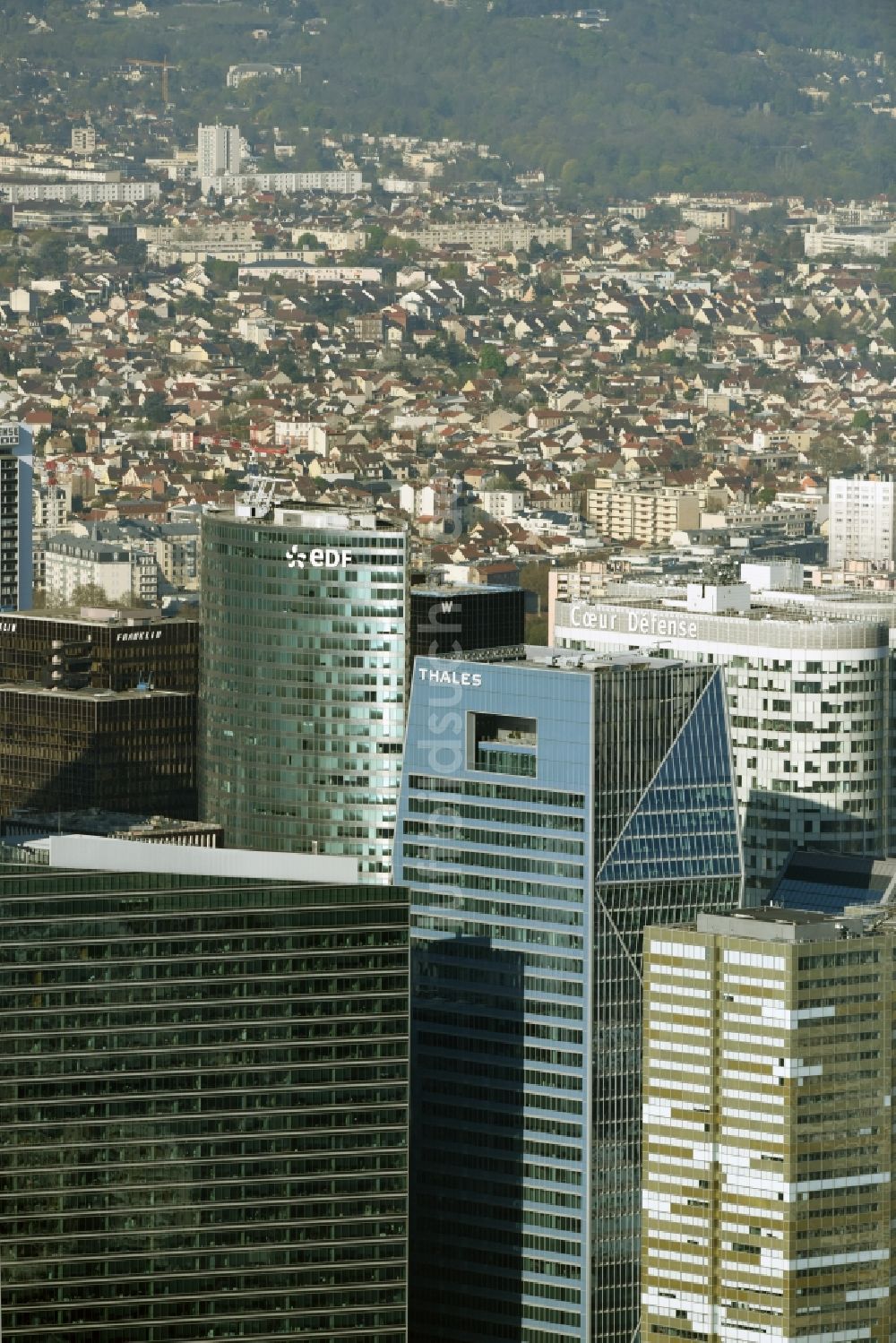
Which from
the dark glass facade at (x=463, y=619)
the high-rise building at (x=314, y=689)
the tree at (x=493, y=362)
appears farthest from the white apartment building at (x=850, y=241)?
the high-rise building at (x=314, y=689)

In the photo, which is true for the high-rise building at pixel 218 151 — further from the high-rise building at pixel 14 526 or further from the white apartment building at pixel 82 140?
the high-rise building at pixel 14 526

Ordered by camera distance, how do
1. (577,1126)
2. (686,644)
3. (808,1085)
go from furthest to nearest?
1. (686,644)
2. (577,1126)
3. (808,1085)

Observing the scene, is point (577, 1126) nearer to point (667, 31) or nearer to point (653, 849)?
point (653, 849)

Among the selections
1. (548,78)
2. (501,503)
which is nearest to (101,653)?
(501,503)

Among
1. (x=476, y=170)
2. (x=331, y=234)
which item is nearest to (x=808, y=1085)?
(x=331, y=234)

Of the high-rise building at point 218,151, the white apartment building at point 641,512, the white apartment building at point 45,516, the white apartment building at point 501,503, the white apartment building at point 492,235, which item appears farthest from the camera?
the high-rise building at point 218,151

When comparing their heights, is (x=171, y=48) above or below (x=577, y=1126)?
above
